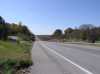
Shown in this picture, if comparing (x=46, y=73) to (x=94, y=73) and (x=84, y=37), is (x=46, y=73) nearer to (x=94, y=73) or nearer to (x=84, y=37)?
(x=94, y=73)

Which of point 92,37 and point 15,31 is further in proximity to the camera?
point 15,31

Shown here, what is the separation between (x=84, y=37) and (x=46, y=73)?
459ft

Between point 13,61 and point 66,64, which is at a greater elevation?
point 13,61

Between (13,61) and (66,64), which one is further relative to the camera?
(66,64)

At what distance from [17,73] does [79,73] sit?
3.03 m

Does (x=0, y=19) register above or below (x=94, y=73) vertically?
above

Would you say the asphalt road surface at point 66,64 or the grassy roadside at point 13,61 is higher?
the grassy roadside at point 13,61

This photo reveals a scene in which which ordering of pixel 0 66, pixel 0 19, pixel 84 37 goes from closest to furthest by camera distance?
pixel 0 66
pixel 0 19
pixel 84 37

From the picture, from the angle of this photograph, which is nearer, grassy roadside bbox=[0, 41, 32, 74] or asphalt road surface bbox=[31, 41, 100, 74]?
grassy roadside bbox=[0, 41, 32, 74]

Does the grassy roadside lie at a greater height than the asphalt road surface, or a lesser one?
greater

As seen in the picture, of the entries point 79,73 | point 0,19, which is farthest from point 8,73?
point 0,19

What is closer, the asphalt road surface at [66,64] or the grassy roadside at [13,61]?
the grassy roadside at [13,61]

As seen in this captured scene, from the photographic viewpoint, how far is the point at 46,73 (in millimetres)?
14727

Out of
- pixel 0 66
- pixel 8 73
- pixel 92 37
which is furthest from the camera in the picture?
pixel 92 37
